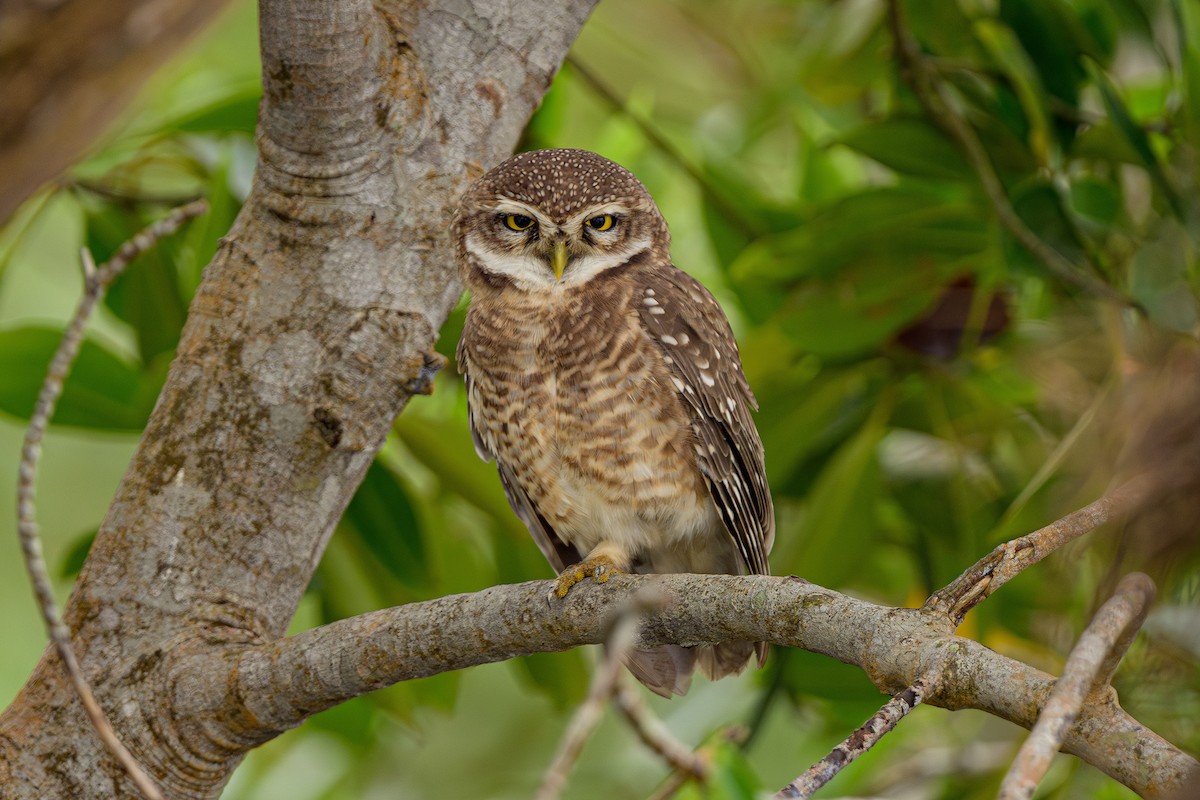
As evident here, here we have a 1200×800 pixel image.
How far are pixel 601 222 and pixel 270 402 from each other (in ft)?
2.86

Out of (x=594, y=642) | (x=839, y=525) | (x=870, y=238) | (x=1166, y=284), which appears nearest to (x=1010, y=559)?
(x=594, y=642)

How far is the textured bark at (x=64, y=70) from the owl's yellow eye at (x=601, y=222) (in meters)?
1.36

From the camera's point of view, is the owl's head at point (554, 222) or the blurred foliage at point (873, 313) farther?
the blurred foliage at point (873, 313)

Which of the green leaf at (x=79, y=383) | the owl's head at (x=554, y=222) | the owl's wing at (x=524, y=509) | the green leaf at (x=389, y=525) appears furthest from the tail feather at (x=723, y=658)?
the green leaf at (x=79, y=383)

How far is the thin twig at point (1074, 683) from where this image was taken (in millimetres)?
1067

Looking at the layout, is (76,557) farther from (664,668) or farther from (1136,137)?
(1136,137)

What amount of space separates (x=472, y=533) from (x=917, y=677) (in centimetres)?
246

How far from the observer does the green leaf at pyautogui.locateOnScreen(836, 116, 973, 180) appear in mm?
3166

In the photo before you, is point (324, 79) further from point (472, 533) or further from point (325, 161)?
point (472, 533)

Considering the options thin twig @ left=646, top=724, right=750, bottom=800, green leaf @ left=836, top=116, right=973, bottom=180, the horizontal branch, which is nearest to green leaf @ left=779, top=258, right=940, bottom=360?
green leaf @ left=836, top=116, right=973, bottom=180

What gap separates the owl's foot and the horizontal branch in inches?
1.2

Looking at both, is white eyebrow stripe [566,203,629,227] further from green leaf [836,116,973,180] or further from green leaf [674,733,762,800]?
green leaf [674,733,762,800]

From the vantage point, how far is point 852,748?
124cm

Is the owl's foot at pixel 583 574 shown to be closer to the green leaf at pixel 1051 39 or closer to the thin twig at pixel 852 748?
the thin twig at pixel 852 748
